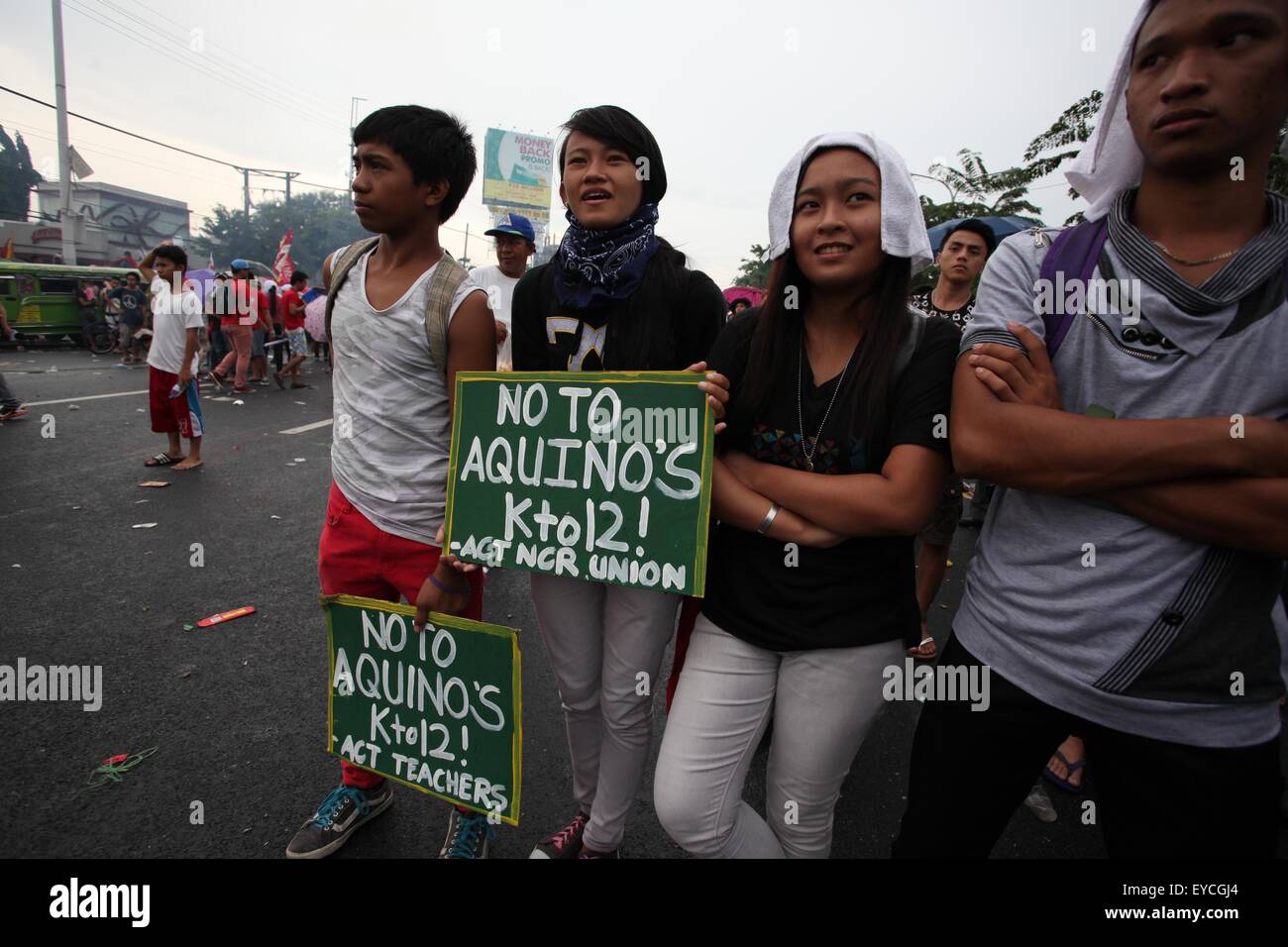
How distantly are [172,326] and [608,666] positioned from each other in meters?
6.06

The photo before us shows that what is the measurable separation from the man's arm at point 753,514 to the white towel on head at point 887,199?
588mm

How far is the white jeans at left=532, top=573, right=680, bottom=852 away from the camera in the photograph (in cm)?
186

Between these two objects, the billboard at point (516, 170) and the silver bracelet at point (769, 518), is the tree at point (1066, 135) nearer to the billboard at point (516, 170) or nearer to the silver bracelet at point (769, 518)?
the silver bracelet at point (769, 518)

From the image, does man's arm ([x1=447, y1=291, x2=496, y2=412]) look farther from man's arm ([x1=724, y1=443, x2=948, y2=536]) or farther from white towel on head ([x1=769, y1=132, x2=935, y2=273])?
man's arm ([x1=724, y1=443, x2=948, y2=536])

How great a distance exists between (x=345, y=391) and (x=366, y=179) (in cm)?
65

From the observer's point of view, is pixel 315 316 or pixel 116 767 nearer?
pixel 116 767

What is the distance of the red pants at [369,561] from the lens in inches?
81.7

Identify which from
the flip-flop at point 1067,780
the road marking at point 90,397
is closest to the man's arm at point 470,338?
the flip-flop at point 1067,780

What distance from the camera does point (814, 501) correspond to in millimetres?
1505

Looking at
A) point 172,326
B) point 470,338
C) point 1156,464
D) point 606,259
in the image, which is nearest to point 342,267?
point 470,338

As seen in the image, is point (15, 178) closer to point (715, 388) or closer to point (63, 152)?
point (63, 152)

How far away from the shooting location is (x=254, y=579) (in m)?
4.00

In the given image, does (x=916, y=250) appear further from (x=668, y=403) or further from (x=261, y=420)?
(x=261, y=420)
